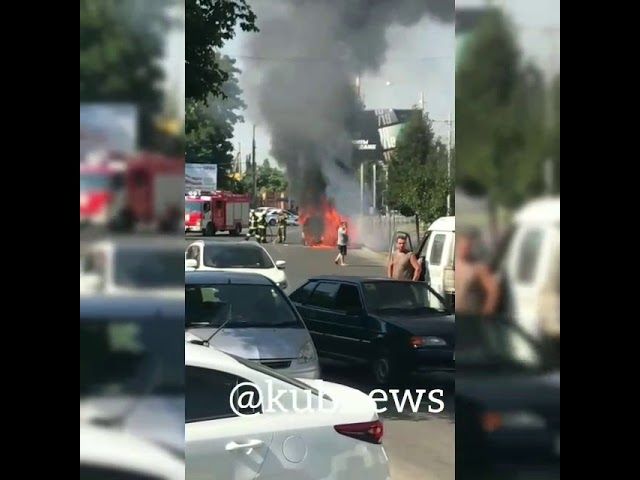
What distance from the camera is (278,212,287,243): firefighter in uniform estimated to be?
206 inches

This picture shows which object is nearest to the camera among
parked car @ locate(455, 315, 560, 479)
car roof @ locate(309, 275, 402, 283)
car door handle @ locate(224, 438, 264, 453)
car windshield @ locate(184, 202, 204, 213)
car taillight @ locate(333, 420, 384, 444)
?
car door handle @ locate(224, 438, 264, 453)

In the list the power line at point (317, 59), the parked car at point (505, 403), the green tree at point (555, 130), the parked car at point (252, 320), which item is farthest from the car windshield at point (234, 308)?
the green tree at point (555, 130)

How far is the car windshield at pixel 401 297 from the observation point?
5.25m

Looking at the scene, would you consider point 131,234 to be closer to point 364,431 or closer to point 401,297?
point 401,297

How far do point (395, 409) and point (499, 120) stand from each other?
1747 millimetres

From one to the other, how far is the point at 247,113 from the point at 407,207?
104 centimetres

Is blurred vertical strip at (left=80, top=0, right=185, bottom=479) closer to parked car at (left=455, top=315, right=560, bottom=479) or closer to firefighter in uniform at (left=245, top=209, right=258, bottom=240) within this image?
firefighter in uniform at (left=245, top=209, right=258, bottom=240)

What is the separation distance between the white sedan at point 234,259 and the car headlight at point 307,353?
353 millimetres

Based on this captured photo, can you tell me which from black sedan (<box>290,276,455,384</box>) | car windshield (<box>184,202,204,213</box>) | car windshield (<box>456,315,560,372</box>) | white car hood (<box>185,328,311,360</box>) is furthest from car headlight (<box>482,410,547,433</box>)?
car windshield (<box>184,202,204,213</box>)

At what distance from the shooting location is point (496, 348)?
5.46 meters

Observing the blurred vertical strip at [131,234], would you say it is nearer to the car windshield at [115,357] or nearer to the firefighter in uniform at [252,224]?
the car windshield at [115,357]

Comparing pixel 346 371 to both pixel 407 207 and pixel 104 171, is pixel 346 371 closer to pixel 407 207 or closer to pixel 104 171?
pixel 407 207
